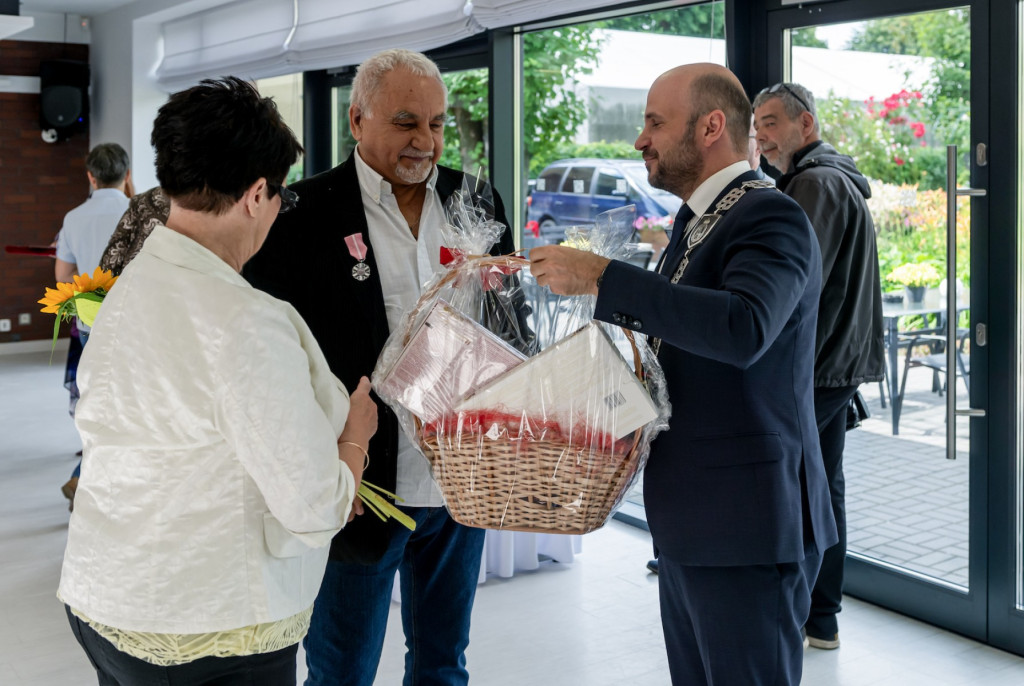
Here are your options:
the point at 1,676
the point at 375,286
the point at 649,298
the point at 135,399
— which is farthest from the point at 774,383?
the point at 1,676

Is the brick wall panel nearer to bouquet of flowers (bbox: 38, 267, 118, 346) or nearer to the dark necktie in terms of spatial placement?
bouquet of flowers (bbox: 38, 267, 118, 346)

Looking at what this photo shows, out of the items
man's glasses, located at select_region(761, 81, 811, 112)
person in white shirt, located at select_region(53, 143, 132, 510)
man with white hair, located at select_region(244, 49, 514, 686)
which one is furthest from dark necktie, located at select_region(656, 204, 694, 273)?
person in white shirt, located at select_region(53, 143, 132, 510)

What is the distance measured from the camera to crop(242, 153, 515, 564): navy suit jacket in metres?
2.18

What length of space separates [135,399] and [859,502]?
3.30 m

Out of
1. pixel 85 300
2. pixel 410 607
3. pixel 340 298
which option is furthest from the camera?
pixel 410 607

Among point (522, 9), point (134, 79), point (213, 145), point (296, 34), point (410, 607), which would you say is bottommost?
point (410, 607)

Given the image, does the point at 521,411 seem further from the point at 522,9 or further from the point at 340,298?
the point at 522,9

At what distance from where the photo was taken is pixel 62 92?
36.2 ft

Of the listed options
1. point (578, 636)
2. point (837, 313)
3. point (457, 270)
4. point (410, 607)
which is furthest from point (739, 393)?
point (578, 636)

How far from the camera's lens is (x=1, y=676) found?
135 inches

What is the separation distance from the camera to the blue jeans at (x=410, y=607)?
2258mm

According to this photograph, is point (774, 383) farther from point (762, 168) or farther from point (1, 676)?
point (1, 676)

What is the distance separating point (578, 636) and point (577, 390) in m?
2.26

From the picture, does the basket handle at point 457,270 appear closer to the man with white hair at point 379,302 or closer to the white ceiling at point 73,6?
the man with white hair at point 379,302
